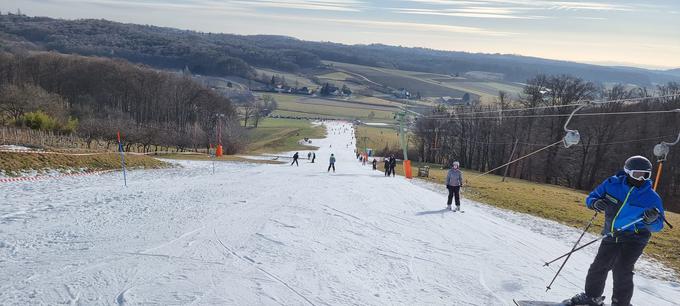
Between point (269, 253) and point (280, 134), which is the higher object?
point (269, 253)

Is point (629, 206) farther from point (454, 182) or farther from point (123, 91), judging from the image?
point (123, 91)

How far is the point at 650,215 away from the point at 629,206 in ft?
0.94

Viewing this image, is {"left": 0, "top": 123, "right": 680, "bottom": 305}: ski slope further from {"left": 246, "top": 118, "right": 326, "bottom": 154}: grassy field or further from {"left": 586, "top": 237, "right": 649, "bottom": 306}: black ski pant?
{"left": 246, "top": 118, "right": 326, "bottom": 154}: grassy field

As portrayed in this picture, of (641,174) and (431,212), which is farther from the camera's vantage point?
(431,212)

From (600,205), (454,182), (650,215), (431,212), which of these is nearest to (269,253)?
(600,205)

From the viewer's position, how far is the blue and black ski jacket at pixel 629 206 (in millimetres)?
7418

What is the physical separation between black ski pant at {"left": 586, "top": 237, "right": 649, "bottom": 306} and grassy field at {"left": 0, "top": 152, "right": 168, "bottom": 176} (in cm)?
2208

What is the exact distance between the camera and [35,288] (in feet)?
25.8

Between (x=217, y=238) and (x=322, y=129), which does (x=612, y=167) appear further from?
(x=322, y=129)

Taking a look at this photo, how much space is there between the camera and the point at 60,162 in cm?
2512

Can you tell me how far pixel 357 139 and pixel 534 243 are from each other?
111 m

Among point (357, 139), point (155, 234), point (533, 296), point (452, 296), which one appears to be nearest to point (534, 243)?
point (533, 296)

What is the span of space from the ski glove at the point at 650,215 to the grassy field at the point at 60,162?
22661 millimetres

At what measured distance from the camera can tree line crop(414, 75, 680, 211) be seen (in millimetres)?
53394
